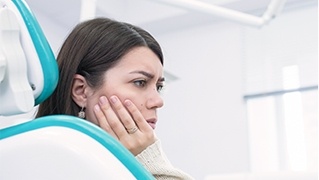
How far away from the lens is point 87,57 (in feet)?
3.48

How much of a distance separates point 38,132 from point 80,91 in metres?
0.53

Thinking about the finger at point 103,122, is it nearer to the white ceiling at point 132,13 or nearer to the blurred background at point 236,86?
the blurred background at point 236,86

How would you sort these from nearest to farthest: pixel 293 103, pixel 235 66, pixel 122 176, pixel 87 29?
pixel 122 176 → pixel 87 29 → pixel 293 103 → pixel 235 66

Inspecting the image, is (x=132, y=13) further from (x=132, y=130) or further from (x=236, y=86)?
(x=132, y=130)

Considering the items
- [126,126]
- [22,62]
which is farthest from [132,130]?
[22,62]

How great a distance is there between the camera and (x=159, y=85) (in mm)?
1169

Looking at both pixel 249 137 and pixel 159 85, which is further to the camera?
pixel 249 137

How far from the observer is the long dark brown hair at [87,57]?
1.06 meters

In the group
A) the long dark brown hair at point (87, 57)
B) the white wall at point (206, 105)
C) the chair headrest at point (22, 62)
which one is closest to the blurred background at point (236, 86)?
the white wall at point (206, 105)

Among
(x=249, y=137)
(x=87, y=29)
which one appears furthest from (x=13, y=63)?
(x=249, y=137)

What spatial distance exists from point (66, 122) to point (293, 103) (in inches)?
94.2

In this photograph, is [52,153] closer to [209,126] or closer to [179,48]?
[209,126]

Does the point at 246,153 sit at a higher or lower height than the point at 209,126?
lower

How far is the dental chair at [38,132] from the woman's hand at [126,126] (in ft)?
1.00
